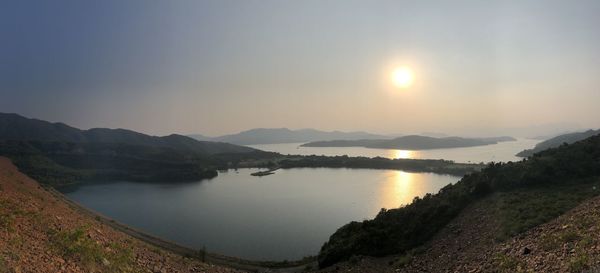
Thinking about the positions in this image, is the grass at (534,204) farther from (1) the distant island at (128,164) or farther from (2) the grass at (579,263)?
(1) the distant island at (128,164)

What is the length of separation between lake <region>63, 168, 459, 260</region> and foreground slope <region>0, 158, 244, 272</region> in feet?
77.8

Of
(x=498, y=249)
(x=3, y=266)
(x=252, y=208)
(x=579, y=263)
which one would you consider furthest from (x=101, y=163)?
(x=579, y=263)

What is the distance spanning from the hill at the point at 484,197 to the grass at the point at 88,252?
46.8ft

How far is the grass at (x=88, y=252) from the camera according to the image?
13805mm

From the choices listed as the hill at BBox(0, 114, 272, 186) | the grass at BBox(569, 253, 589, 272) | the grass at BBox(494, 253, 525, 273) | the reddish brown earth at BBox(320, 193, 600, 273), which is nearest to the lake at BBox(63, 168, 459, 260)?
the hill at BBox(0, 114, 272, 186)

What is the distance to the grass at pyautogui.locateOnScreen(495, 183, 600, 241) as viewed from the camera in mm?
17125

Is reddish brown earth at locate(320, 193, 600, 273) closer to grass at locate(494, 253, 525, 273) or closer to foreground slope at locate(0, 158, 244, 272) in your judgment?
grass at locate(494, 253, 525, 273)

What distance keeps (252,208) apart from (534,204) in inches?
2449

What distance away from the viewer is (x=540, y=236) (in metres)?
14.1

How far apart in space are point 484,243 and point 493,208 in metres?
6.34

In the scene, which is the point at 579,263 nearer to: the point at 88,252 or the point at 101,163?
the point at 88,252

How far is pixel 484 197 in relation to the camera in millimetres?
26266

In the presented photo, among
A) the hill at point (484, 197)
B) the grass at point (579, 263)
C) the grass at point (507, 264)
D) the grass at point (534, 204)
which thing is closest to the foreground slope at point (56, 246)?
the hill at point (484, 197)

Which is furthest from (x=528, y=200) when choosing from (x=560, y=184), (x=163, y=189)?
(x=163, y=189)
